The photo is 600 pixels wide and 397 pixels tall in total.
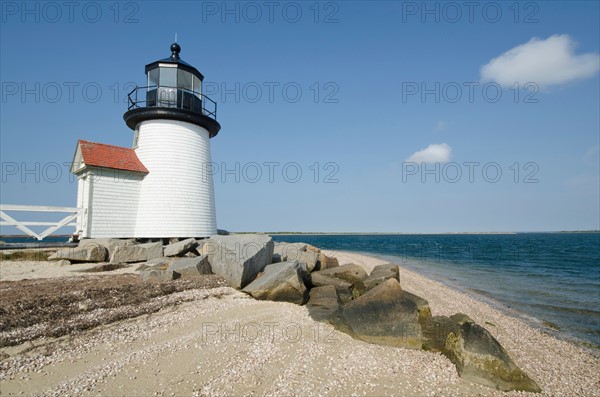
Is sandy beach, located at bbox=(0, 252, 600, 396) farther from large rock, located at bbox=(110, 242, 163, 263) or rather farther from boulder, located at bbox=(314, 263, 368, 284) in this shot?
large rock, located at bbox=(110, 242, 163, 263)

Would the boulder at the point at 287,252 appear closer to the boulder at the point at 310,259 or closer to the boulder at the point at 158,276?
the boulder at the point at 310,259

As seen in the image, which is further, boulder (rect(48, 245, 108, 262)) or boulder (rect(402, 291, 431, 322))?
boulder (rect(48, 245, 108, 262))

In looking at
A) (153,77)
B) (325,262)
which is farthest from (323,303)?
(153,77)

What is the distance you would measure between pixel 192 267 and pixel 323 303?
5361mm

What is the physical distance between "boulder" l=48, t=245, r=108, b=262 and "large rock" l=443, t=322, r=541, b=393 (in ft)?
51.4

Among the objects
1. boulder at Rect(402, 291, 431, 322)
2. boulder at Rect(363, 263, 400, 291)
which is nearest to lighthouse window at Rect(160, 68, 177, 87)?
boulder at Rect(363, 263, 400, 291)

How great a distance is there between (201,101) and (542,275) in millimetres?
24915

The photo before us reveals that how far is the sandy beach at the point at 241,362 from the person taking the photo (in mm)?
4809

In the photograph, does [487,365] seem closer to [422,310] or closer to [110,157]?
[422,310]

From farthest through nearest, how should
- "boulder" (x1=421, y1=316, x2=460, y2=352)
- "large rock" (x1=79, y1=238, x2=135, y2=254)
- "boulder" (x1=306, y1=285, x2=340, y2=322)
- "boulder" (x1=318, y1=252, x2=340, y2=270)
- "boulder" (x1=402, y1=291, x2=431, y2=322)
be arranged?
"large rock" (x1=79, y1=238, x2=135, y2=254) → "boulder" (x1=318, y1=252, x2=340, y2=270) → "boulder" (x1=306, y1=285, x2=340, y2=322) → "boulder" (x1=402, y1=291, x2=431, y2=322) → "boulder" (x1=421, y1=316, x2=460, y2=352)

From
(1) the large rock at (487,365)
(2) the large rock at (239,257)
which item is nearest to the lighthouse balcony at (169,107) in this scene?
(2) the large rock at (239,257)

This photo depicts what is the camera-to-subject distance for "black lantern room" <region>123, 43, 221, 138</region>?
18688mm

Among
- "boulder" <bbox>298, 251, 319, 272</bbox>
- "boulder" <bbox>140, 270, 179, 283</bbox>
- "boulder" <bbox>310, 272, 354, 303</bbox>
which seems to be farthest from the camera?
"boulder" <bbox>298, 251, 319, 272</bbox>

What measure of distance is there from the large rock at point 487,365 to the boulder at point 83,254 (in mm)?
15672
